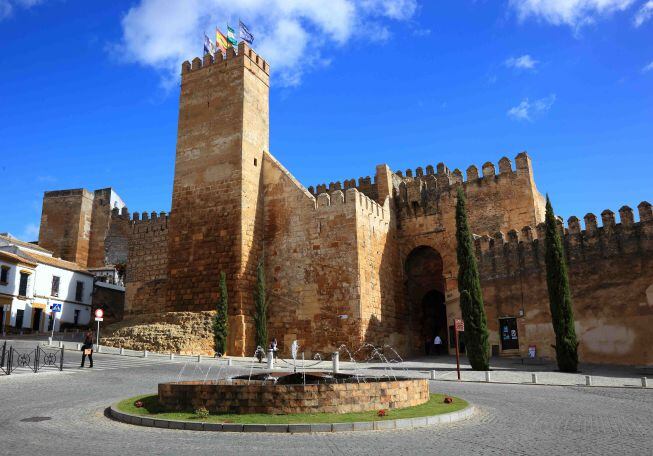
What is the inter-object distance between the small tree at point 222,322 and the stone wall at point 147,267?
1115cm

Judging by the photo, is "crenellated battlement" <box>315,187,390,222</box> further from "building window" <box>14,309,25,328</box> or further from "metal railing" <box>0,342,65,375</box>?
"building window" <box>14,309,25,328</box>

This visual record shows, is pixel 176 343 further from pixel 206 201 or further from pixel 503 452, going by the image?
pixel 503 452

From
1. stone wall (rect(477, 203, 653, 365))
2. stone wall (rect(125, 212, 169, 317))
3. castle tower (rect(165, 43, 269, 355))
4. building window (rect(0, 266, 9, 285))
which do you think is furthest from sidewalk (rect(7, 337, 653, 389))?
building window (rect(0, 266, 9, 285))

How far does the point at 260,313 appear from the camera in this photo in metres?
22.7

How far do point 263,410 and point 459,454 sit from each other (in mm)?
3583

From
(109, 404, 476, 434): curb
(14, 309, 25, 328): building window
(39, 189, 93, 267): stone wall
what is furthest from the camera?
(39, 189, 93, 267): stone wall

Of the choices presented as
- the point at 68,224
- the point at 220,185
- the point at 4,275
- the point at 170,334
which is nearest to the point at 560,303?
the point at 170,334

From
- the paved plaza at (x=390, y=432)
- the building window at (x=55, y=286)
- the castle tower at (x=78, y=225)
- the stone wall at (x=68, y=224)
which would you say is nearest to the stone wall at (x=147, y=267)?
the building window at (x=55, y=286)

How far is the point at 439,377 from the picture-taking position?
16266mm

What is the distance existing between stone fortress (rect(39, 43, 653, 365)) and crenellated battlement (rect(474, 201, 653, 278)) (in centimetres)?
4

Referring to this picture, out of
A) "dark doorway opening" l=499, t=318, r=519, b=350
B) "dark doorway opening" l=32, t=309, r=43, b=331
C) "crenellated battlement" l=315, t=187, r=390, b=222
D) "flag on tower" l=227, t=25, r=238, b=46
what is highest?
"flag on tower" l=227, t=25, r=238, b=46

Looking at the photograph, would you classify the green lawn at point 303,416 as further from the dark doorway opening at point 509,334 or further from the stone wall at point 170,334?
the dark doorway opening at point 509,334

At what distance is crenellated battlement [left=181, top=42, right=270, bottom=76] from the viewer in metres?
25.0

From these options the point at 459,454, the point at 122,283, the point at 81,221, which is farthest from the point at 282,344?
the point at 81,221
